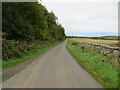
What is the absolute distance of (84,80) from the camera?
909 centimetres

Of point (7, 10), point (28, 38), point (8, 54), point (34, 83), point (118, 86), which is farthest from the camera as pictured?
point (28, 38)

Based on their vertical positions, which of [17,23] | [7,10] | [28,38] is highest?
[7,10]

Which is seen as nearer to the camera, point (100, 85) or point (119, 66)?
point (100, 85)

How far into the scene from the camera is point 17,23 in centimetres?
2567

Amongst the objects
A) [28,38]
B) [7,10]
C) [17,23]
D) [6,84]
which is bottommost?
[6,84]

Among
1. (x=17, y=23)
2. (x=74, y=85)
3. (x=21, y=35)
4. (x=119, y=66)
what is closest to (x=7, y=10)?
(x=17, y=23)

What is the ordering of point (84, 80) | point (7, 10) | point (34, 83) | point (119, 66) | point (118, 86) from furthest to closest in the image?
point (7, 10)
point (119, 66)
point (84, 80)
point (34, 83)
point (118, 86)

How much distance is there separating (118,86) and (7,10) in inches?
807

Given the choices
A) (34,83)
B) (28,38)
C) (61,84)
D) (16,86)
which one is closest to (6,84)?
(16,86)

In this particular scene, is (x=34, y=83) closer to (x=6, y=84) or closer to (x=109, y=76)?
(x=6, y=84)

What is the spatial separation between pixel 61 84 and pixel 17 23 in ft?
61.5

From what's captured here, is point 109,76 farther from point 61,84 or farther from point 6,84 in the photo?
point 6,84

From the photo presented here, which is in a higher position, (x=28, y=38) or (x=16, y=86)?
(x=28, y=38)

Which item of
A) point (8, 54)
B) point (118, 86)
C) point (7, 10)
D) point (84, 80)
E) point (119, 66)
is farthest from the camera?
point (7, 10)
